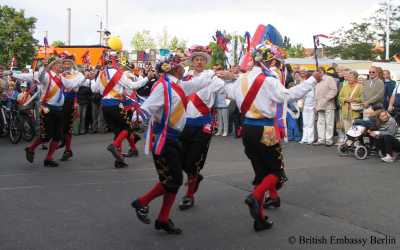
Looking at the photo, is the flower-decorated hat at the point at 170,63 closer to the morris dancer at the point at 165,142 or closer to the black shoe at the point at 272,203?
the morris dancer at the point at 165,142

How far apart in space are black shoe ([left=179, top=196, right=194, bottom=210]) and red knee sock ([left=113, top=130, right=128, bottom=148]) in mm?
2958

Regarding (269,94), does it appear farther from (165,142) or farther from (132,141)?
(132,141)

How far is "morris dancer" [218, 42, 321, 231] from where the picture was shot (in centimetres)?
526

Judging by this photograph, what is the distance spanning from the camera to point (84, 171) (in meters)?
8.77

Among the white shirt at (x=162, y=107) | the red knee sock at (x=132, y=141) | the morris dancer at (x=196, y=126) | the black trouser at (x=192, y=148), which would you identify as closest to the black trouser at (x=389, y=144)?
the red knee sock at (x=132, y=141)

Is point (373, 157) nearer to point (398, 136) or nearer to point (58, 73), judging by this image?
point (398, 136)

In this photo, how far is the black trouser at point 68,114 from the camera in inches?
376

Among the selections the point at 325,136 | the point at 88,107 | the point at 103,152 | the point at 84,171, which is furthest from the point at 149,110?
the point at 88,107

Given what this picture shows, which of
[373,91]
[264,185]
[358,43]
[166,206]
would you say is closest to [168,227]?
[166,206]

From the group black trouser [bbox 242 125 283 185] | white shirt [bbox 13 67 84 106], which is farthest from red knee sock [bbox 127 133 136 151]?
black trouser [bbox 242 125 283 185]

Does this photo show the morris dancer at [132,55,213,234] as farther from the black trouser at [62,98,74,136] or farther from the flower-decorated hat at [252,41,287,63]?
the black trouser at [62,98,74,136]

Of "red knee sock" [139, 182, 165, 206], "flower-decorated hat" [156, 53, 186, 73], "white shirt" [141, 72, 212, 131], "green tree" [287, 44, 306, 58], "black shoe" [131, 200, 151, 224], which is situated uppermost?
"green tree" [287, 44, 306, 58]

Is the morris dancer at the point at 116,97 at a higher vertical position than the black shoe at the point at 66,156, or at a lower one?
higher

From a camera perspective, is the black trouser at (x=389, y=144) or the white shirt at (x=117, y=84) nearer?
the white shirt at (x=117, y=84)
